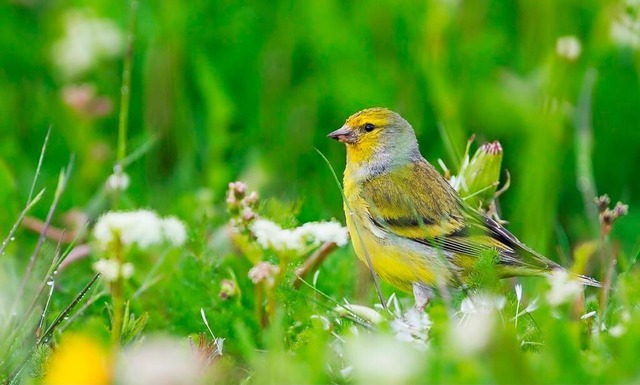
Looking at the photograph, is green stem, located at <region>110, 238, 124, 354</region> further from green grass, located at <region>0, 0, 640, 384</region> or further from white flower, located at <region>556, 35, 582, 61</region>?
white flower, located at <region>556, 35, 582, 61</region>

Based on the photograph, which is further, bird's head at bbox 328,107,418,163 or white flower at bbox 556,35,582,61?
white flower at bbox 556,35,582,61

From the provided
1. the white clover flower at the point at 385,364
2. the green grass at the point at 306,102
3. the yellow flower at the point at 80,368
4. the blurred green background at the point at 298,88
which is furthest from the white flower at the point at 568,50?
the yellow flower at the point at 80,368

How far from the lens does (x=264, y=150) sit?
4.47 metres

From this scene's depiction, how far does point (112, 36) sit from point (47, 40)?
1.60ft

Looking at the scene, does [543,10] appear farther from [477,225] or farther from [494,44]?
[477,225]

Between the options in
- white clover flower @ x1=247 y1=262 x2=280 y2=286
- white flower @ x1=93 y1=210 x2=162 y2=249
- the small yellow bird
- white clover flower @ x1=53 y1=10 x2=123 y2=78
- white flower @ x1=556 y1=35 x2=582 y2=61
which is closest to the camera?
white flower @ x1=93 y1=210 x2=162 y2=249

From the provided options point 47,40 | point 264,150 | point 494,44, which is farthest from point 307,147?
point 47,40

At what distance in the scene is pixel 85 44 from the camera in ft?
15.4

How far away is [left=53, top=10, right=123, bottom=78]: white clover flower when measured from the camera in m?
4.65

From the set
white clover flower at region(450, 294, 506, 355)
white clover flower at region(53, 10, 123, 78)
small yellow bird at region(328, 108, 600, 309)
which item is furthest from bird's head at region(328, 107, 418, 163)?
white clover flower at region(53, 10, 123, 78)

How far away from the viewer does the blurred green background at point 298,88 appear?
4219 millimetres

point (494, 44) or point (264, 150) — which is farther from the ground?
point (494, 44)

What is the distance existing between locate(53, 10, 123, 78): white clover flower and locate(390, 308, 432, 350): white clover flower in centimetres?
310

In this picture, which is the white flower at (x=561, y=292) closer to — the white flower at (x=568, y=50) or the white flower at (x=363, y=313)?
the white flower at (x=363, y=313)
